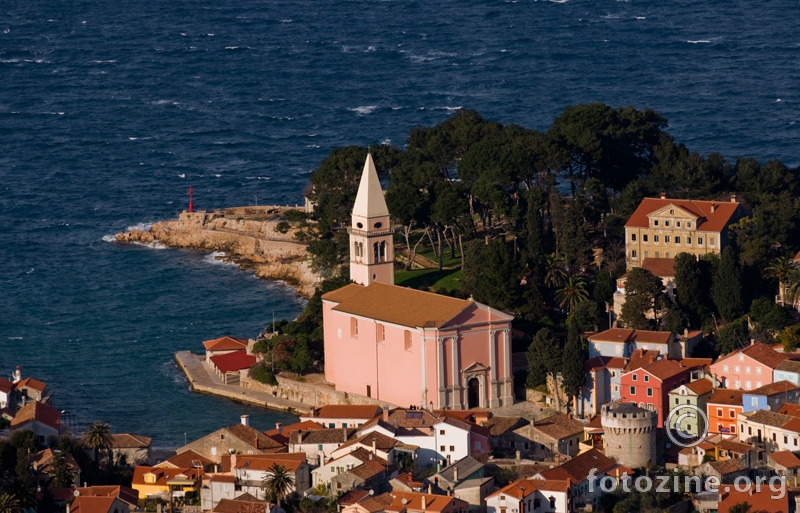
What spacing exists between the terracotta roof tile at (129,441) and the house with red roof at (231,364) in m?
10.4

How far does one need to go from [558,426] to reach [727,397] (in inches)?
262

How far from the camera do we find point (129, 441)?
9575 cm

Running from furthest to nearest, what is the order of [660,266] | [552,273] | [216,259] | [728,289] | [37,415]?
[216,259], [552,273], [660,266], [728,289], [37,415]

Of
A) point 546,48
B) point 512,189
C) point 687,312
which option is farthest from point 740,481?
point 546,48

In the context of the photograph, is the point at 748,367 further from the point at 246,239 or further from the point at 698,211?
the point at 246,239

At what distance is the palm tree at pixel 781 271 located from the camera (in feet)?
341

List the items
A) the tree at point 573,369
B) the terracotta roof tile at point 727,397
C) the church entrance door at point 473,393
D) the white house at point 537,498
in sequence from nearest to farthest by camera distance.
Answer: the white house at point 537,498 → the terracotta roof tile at point 727,397 → the tree at point 573,369 → the church entrance door at point 473,393

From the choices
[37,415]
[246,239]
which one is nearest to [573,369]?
[37,415]

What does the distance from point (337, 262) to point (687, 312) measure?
1899 centimetres

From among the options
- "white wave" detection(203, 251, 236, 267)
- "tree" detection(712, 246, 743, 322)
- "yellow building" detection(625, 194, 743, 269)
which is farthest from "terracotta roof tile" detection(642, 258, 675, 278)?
"white wave" detection(203, 251, 236, 267)

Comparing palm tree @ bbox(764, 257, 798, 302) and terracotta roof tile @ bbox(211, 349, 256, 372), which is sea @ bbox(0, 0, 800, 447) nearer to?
terracotta roof tile @ bbox(211, 349, 256, 372)

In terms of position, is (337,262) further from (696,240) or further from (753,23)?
(753,23)

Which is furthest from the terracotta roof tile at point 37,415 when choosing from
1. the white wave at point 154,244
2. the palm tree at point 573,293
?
the white wave at point 154,244

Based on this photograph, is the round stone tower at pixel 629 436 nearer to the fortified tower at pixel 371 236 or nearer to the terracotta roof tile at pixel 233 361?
the fortified tower at pixel 371 236
